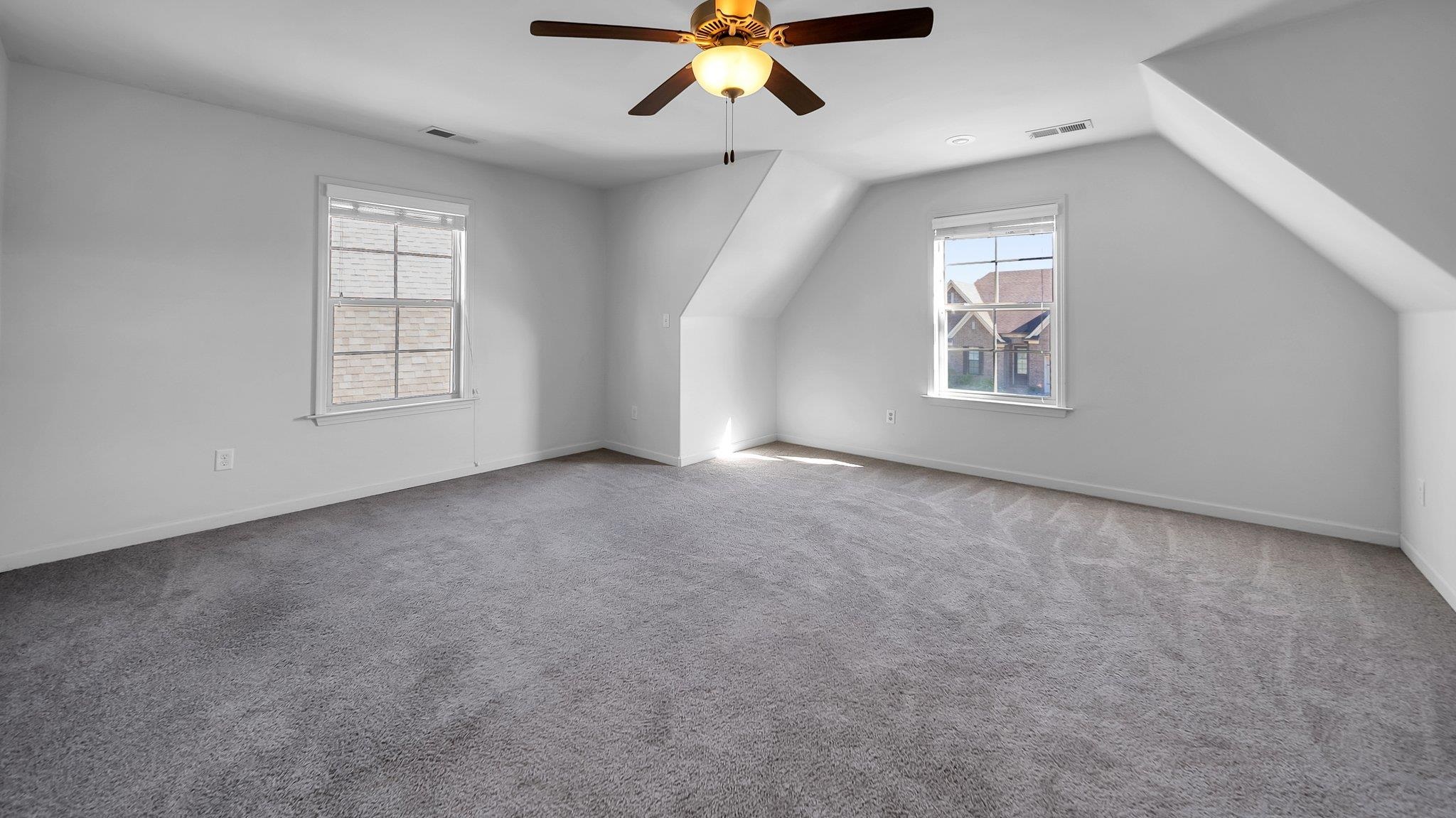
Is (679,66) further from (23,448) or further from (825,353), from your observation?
(23,448)

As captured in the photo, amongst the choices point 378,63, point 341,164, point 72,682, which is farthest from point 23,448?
point 378,63

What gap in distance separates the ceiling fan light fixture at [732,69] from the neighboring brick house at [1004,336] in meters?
3.21

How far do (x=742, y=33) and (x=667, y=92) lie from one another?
453 mm

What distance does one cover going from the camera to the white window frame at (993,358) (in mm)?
4344

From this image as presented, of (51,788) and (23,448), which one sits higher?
(23,448)

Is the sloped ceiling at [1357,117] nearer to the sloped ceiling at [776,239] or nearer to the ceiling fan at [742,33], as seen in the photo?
the ceiling fan at [742,33]

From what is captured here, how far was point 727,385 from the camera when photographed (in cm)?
569

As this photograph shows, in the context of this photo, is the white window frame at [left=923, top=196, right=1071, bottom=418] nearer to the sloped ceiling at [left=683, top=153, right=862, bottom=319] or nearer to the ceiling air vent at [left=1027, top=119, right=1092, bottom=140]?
the ceiling air vent at [left=1027, top=119, right=1092, bottom=140]

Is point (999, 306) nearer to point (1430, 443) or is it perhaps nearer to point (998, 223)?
point (998, 223)

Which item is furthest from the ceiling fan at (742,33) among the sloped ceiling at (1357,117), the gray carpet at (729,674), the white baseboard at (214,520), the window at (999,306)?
the white baseboard at (214,520)

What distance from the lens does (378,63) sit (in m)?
2.92

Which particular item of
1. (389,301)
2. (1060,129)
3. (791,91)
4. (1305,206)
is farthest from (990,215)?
(389,301)

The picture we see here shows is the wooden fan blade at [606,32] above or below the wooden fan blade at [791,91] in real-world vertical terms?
above

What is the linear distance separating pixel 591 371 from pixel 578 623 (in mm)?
3571
